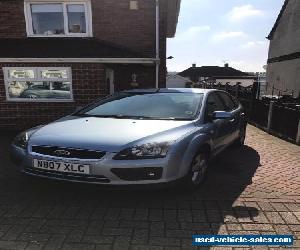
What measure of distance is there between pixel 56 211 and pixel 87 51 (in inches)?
264

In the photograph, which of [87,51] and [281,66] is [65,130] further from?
[281,66]

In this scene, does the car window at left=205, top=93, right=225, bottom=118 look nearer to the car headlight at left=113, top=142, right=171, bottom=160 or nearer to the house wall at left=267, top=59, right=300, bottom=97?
the car headlight at left=113, top=142, right=171, bottom=160

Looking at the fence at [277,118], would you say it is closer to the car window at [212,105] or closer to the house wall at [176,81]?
the car window at [212,105]

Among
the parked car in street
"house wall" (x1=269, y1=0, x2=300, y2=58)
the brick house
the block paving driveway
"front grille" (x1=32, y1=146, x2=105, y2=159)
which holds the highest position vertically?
"house wall" (x1=269, y1=0, x2=300, y2=58)

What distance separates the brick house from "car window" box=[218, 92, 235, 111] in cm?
367

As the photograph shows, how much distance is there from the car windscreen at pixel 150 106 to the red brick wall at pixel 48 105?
4026mm

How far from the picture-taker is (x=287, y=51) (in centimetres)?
2144

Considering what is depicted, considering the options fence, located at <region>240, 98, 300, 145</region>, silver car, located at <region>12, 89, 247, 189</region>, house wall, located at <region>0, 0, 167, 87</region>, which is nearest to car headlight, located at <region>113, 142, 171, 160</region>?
silver car, located at <region>12, 89, 247, 189</region>

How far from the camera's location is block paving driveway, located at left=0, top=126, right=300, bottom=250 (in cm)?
299

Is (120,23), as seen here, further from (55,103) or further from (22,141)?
(22,141)

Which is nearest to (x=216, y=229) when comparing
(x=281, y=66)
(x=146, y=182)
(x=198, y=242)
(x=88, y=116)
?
(x=198, y=242)

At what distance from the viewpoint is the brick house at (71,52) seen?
8984mm

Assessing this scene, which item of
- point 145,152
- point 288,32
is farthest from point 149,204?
point 288,32

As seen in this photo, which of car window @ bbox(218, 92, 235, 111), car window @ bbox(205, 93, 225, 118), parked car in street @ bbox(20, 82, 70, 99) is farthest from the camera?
parked car in street @ bbox(20, 82, 70, 99)
